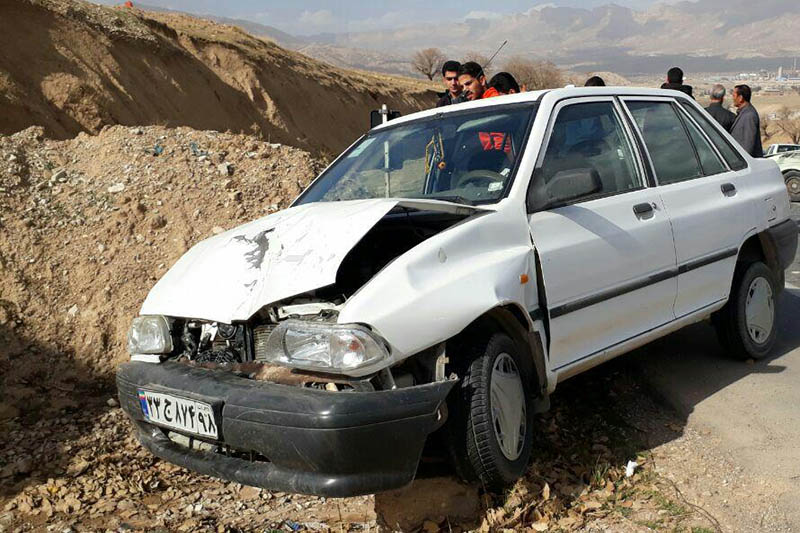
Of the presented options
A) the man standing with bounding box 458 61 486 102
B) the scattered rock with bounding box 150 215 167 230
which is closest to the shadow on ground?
the man standing with bounding box 458 61 486 102

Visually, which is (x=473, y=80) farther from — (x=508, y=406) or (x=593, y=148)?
(x=508, y=406)

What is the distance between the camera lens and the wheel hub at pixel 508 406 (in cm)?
340

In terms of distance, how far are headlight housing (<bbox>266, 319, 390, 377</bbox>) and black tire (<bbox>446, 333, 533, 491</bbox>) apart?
1.59 feet

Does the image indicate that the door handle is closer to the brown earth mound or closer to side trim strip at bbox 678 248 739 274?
side trim strip at bbox 678 248 739 274

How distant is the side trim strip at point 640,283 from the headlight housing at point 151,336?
180 cm

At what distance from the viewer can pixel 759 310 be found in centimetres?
542

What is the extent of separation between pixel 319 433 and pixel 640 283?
226 cm

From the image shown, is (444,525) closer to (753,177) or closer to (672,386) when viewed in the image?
(672,386)

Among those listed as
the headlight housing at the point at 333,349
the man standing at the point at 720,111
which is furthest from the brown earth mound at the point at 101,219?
the man standing at the point at 720,111

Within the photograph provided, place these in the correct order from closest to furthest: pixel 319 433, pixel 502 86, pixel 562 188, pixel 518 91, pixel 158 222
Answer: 1. pixel 319 433
2. pixel 562 188
3. pixel 158 222
4. pixel 518 91
5. pixel 502 86

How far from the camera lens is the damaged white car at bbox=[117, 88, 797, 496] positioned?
2.96 meters

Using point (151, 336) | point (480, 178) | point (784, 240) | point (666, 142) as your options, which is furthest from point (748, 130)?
point (151, 336)

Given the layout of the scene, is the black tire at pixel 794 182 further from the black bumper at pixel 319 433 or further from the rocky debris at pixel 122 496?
the black bumper at pixel 319 433

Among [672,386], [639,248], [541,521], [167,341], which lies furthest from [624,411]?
[167,341]
